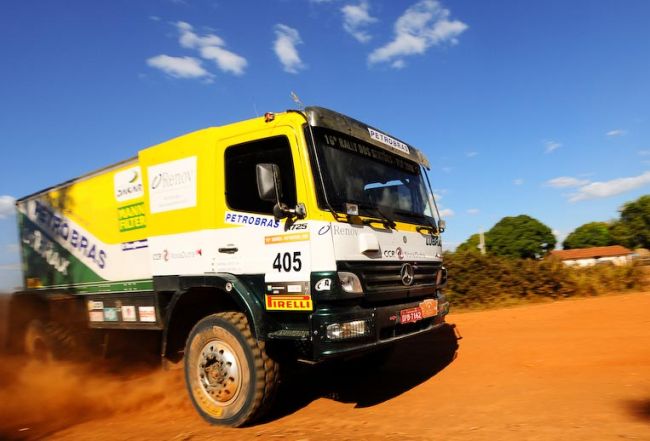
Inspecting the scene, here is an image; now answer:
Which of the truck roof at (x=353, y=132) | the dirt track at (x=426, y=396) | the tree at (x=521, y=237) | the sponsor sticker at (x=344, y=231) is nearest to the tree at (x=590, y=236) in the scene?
the tree at (x=521, y=237)

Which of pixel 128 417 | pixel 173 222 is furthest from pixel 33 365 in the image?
pixel 173 222

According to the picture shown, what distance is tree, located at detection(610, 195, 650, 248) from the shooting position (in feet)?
153

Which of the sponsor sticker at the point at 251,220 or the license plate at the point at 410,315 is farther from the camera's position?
the license plate at the point at 410,315

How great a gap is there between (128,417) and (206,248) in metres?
2.32

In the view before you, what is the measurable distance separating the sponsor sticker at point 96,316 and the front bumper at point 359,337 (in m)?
3.57

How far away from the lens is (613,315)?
331 inches

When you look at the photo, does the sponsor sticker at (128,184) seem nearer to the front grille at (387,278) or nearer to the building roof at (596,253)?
the front grille at (387,278)

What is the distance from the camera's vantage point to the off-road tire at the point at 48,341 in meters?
6.74

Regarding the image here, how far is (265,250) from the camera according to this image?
4.40 metres

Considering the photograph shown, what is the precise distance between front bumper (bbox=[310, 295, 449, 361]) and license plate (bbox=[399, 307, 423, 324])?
4 cm

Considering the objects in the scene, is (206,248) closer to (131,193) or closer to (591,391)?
(131,193)

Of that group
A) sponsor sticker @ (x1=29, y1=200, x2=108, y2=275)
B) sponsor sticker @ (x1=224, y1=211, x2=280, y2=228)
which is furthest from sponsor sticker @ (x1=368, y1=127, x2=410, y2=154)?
sponsor sticker @ (x1=29, y1=200, x2=108, y2=275)

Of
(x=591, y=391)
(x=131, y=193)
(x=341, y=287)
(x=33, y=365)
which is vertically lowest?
(x=591, y=391)

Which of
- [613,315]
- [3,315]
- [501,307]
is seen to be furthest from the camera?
[501,307]
